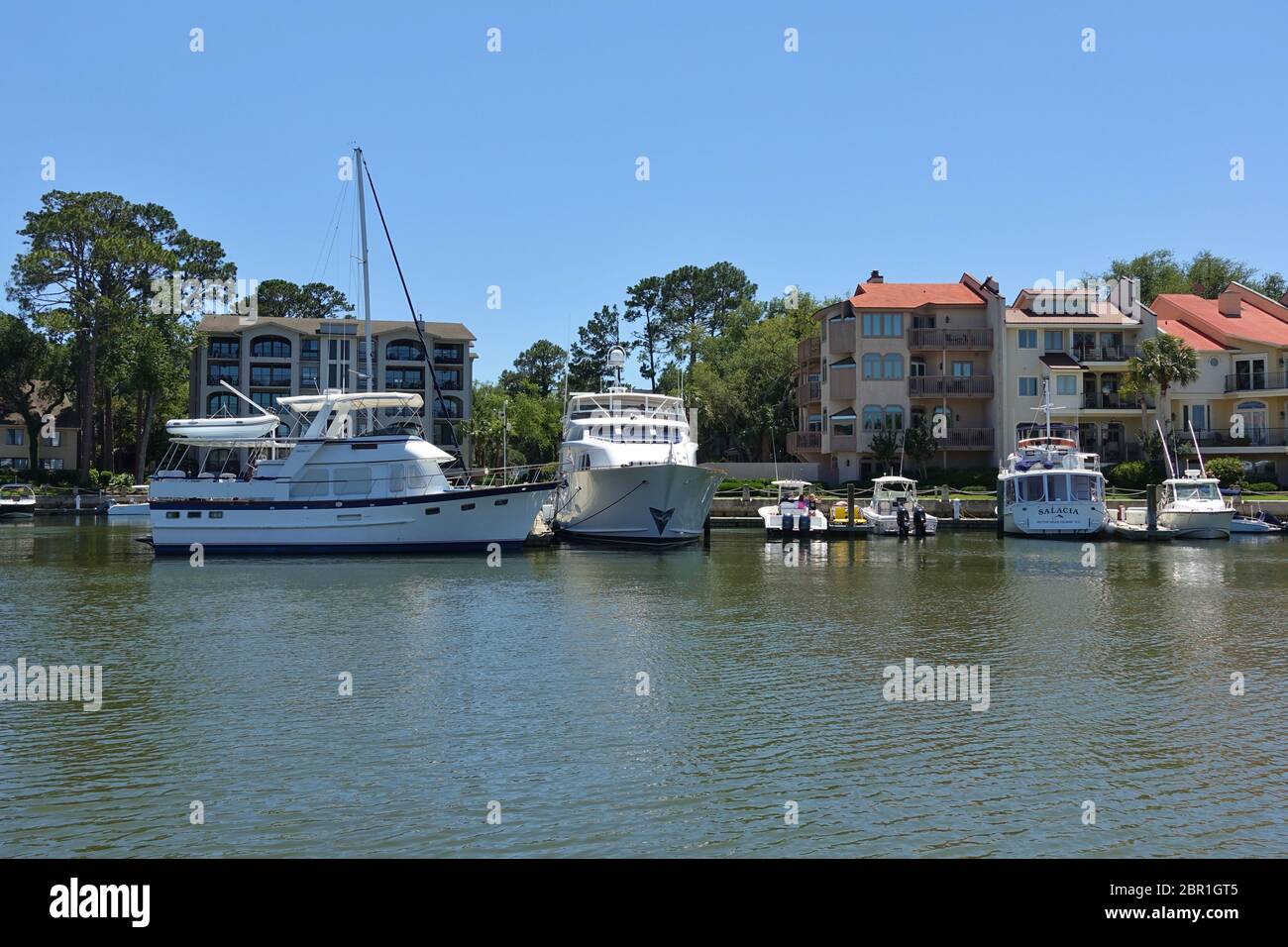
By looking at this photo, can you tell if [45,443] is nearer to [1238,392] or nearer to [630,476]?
[630,476]

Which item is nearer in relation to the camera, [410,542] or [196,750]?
[196,750]

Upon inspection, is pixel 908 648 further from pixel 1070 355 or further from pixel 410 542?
pixel 1070 355

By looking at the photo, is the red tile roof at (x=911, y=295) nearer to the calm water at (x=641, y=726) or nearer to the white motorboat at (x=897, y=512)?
the white motorboat at (x=897, y=512)

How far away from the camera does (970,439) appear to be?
2813 inches

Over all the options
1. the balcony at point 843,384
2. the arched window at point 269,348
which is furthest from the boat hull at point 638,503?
the arched window at point 269,348

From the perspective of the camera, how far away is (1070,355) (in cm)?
7188

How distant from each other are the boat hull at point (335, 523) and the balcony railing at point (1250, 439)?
46115 mm

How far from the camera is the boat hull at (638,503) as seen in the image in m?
45.5

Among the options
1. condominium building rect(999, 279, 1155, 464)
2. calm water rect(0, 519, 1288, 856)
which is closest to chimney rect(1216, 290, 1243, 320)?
condominium building rect(999, 279, 1155, 464)

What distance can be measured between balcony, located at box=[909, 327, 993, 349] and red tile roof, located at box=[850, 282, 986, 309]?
1923 millimetres
